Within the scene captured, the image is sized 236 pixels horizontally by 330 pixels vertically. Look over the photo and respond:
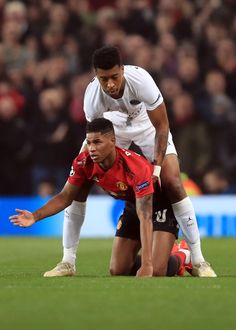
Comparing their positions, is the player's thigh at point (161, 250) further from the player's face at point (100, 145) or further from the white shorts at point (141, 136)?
the player's face at point (100, 145)

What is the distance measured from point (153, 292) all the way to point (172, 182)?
188cm

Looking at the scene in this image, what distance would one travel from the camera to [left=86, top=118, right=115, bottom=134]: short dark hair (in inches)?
300

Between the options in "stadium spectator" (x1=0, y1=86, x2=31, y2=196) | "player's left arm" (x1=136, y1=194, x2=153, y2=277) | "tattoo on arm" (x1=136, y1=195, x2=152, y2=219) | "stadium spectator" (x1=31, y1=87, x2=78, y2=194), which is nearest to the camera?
"player's left arm" (x1=136, y1=194, x2=153, y2=277)

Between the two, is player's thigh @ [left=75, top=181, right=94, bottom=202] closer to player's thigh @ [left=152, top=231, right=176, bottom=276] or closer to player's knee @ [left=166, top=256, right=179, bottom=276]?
player's thigh @ [left=152, top=231, right=176, bottom=276]

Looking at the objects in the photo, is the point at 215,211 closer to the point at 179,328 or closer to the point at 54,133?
the point at 54,133

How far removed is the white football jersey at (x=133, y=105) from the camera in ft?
26.3

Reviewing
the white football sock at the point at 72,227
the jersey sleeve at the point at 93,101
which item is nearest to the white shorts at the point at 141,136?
the jersey sleeve at the point at 93,101

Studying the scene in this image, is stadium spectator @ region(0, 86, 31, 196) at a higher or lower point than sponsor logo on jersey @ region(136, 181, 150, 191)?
lower

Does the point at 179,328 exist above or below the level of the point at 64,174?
above

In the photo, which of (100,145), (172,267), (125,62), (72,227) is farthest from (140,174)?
(125,62)

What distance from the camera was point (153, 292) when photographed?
21.3 feet

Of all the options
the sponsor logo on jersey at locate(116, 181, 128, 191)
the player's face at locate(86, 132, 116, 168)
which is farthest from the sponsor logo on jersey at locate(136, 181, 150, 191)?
the player's face at locate(86, 132, 116, 168)

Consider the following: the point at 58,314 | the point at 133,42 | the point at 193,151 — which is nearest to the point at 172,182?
the point at 58,314

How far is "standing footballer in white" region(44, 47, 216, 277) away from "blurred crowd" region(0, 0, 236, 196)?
5.68m
